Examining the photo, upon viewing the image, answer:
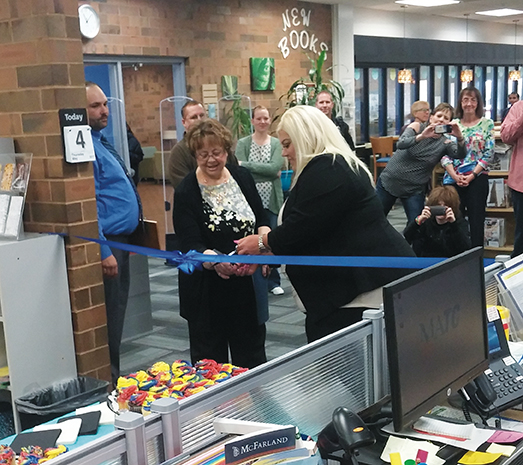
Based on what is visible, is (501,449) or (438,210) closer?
(501,449)

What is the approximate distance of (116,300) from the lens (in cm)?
346

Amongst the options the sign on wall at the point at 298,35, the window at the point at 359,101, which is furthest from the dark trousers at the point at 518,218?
the window at the point at 359,101

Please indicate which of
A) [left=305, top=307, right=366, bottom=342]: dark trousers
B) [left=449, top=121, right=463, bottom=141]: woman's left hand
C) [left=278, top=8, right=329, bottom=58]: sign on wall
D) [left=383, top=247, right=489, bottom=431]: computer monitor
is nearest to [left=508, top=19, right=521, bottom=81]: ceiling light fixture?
[left=278, top=8, right=329, bottom=58]: sign on wall

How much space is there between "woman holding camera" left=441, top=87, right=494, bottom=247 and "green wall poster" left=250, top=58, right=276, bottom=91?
3.51 metres

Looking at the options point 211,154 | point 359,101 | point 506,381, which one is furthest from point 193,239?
point 359,101

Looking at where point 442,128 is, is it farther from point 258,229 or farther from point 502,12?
point 502,12

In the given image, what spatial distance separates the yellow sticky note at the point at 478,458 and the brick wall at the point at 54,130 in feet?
7.08

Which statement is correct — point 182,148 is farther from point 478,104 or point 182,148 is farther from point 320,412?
point 320,412

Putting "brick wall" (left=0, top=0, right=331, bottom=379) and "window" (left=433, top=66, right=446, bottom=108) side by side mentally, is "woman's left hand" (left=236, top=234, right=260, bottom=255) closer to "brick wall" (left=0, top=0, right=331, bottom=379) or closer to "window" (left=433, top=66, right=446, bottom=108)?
"brick wall" (left=0, top=0, right=331, bottom=379)

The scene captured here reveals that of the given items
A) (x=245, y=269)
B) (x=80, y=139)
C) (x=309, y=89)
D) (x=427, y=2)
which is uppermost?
(x=427, y=2)

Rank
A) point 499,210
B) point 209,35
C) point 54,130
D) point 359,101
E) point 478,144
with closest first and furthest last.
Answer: point 54,130
point 478,144
point 499,210
point 209,35
point 359,101

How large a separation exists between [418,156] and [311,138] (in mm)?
3196

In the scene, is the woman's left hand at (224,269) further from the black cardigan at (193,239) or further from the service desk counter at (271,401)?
the service desk counter at (271,401)

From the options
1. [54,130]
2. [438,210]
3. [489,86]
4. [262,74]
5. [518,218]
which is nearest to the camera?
[54,130]
